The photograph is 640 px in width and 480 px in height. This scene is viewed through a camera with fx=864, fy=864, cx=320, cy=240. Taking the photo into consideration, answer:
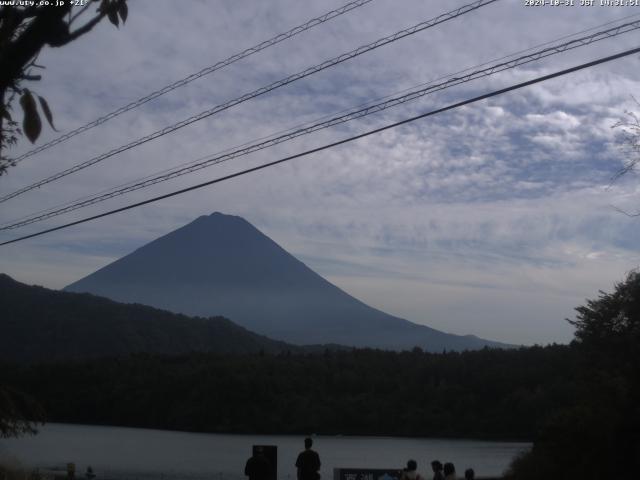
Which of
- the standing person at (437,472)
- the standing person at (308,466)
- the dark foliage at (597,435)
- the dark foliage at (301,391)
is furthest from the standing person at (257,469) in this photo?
the dark foliage at (301,391)

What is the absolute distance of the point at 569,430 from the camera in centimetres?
1528

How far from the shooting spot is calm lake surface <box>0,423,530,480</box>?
133 feet

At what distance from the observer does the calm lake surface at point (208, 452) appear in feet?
133

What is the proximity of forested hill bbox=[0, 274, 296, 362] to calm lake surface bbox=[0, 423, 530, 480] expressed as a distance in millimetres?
20733

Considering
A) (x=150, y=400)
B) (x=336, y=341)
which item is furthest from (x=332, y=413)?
(x=336, y=341)

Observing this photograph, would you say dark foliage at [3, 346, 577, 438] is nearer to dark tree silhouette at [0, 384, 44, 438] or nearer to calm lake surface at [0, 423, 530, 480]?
calm lake surface at [0, 423, 530, 480]

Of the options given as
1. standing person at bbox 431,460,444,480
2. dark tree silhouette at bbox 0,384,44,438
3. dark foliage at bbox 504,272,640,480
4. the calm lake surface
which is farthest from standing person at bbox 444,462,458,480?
the calm lake surface

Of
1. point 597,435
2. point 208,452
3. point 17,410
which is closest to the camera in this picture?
point 17,410

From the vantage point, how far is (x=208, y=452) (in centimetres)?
5359

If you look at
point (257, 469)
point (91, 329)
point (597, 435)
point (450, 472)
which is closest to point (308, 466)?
point (257, 469)

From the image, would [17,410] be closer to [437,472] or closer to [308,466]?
[308,466]

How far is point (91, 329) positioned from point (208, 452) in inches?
1978

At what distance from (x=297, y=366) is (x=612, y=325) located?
55.0 meters

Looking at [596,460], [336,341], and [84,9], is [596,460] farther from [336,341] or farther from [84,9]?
[336,341]
